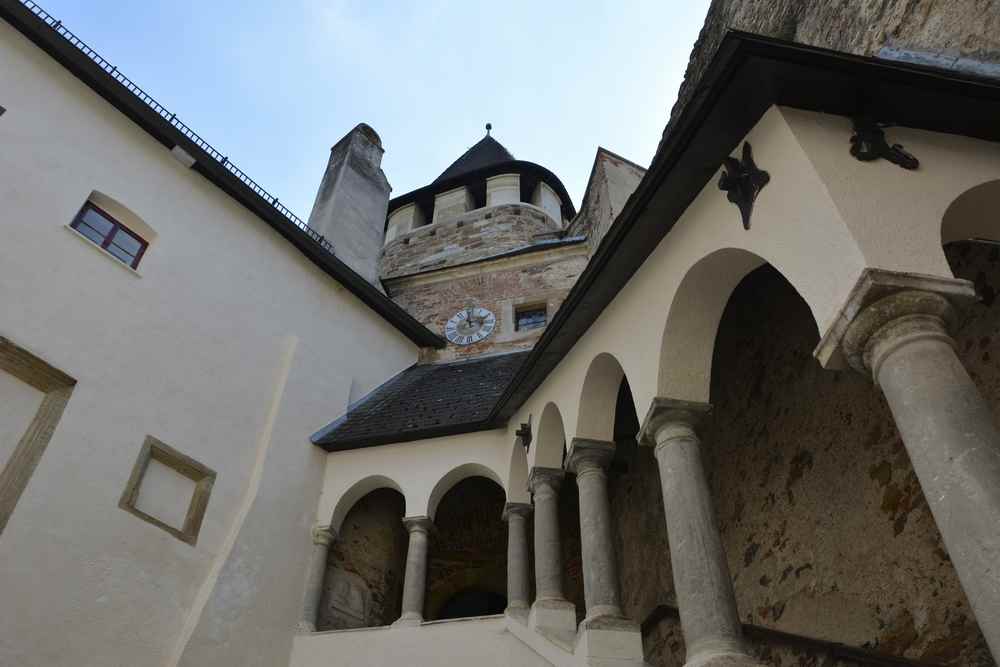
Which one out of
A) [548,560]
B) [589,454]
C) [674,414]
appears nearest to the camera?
Result: [674,414]

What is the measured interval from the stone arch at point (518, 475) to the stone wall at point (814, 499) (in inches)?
56.9

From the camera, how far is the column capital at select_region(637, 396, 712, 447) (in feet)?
18.2

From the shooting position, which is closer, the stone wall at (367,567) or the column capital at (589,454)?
the column capital at (589,454)

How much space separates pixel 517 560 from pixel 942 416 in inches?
226

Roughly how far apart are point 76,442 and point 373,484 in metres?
3.68

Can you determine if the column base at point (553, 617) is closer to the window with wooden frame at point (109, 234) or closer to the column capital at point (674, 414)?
the column capital at point (674, 414)

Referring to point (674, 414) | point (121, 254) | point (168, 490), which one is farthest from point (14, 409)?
point (674, 414)

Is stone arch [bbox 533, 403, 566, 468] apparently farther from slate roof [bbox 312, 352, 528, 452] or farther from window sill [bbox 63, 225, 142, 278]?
window sill [bbox 63, 225, 142, 278]

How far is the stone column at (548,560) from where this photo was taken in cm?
723

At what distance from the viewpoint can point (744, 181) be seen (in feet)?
16.6

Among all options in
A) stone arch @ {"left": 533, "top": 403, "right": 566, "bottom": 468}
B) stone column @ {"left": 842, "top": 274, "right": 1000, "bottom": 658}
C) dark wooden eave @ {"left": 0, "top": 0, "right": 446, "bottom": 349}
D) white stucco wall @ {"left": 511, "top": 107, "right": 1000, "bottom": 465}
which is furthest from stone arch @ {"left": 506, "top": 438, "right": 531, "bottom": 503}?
stone column @ {"left": 842, "top": 274, "right": 1000, "bottom": 658}

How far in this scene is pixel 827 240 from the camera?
4.23 meters

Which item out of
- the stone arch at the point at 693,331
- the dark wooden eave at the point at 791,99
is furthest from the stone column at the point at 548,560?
the dark wooden eave at the point at 791,99

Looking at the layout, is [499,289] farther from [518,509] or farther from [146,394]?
[146,394]
